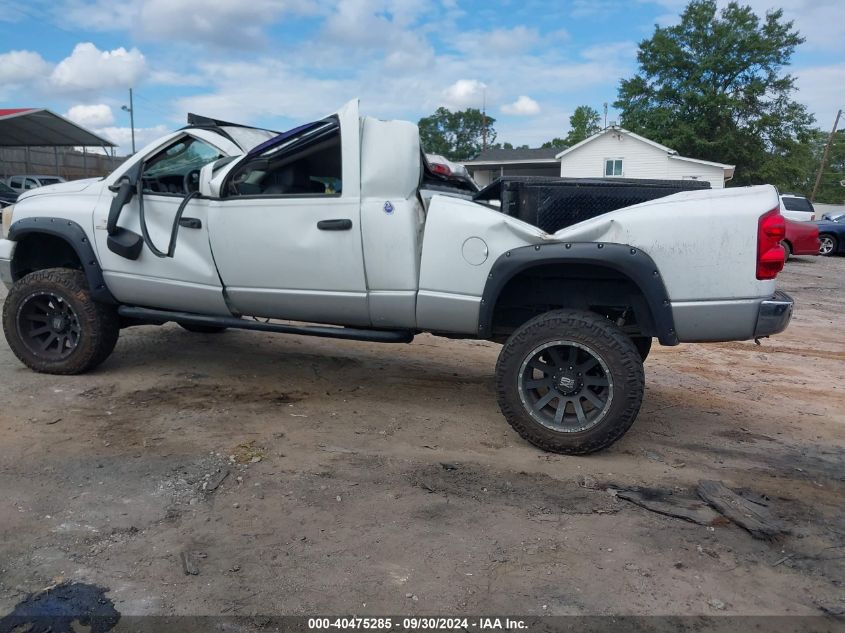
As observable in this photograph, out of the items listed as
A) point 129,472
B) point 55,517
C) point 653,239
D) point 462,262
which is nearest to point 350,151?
point 462,262

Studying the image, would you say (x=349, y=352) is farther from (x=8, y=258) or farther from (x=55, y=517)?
(x=55, y=517)

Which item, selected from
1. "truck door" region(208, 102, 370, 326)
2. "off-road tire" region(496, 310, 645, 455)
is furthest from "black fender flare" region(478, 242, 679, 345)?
"truck door" region(208, 102, 370, 326)

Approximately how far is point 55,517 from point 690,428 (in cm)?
396

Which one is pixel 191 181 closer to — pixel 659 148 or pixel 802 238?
pixel 802 238

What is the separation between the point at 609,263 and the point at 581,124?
63.0 metres

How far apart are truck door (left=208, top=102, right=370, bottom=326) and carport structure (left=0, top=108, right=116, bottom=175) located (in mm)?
27930

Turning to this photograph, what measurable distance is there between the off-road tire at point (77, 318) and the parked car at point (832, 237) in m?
19.3

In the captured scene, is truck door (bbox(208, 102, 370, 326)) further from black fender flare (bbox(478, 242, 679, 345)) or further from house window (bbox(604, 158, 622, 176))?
house window (bbox(604, 158, 622, 176))

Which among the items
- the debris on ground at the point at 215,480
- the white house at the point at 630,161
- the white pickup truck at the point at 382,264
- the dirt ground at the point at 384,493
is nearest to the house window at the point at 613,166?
the white house at the point at 630,161

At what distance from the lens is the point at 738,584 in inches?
111

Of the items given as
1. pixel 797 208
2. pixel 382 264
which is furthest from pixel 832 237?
pixel 382 264

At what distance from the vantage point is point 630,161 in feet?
107

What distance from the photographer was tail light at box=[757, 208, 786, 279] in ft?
12.1

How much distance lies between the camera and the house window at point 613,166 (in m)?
32.9
